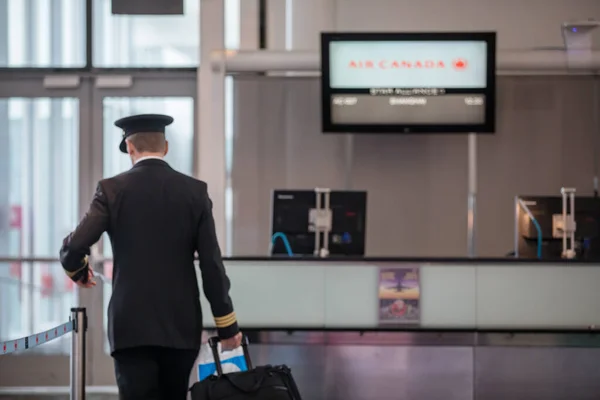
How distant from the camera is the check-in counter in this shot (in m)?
5.47

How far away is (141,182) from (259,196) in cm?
465

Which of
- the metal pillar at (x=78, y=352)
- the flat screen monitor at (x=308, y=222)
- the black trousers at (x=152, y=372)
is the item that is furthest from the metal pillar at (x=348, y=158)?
the black trousers at (x=152, y=372)

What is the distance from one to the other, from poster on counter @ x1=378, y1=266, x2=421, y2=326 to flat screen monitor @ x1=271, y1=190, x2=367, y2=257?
720 millimetres

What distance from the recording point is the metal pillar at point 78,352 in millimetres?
4105

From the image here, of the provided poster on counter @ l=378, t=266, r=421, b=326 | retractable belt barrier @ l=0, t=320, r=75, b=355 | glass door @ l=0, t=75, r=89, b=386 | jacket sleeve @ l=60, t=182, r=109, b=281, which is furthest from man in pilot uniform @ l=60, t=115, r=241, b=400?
glass door @ l=0, t=75, r=89, b=386

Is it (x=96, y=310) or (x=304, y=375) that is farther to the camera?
(x=96, y=310)

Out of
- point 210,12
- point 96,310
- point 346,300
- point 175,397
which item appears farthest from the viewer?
point 96,310

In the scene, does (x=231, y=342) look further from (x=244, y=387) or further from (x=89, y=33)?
(x=89, y=33)

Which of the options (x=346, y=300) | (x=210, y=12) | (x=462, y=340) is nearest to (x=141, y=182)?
(x=346, y=300)

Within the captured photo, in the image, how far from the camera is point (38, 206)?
7727 millimetres

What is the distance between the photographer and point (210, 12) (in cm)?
693

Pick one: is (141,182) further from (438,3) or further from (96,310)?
(438,3)

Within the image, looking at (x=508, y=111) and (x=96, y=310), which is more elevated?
(x=508, y=111)

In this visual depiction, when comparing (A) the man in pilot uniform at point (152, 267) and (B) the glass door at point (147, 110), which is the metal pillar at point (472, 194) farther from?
(A) the man in pilot uniform at point (152, 267)
